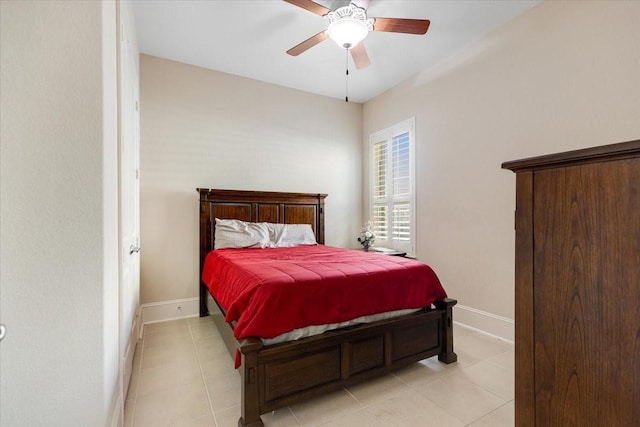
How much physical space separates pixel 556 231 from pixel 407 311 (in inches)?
61.0

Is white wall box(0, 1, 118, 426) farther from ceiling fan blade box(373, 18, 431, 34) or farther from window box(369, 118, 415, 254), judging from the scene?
window box(369, 118, 415, 254)

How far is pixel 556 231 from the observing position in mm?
754

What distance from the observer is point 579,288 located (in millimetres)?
709

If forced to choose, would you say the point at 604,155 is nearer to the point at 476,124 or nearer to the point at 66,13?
the point at 66,13

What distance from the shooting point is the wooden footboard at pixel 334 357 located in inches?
62.6

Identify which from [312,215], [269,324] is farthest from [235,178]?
[269,324]

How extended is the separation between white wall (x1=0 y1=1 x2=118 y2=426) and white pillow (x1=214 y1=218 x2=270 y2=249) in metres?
2.09

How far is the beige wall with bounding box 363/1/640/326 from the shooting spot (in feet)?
6.96

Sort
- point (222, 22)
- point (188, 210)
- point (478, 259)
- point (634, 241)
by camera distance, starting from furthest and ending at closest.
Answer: point (188, 210) < point (478, 259) < point (222, 22) < point (634, 241)

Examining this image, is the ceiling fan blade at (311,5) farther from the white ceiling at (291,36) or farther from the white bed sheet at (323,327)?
the white bed sheet at (323,327)

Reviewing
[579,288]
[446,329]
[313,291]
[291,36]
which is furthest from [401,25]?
[446,329]

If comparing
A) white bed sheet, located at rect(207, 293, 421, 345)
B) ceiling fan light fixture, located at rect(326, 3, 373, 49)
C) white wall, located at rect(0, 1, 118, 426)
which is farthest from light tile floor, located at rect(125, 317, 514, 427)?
ceiling fan light fixture, located at rect(326, 3, 373, 49)

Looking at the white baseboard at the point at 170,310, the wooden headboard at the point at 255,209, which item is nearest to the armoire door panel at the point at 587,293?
the wooden headboard at the point at 255,209

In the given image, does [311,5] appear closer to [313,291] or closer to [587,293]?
[313,291]
